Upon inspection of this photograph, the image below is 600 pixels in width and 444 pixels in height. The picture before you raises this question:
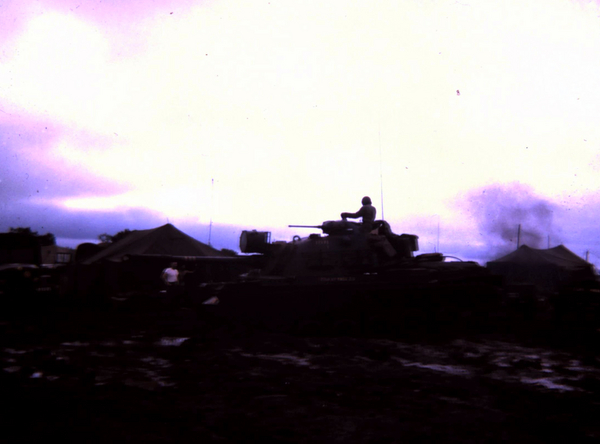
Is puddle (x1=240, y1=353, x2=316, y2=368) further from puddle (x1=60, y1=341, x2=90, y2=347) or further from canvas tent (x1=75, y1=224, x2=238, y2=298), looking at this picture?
canvas tent (x1=75, y1=224, x2=238, y2=298)

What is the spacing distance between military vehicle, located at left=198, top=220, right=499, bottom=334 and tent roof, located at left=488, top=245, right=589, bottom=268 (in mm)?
15969

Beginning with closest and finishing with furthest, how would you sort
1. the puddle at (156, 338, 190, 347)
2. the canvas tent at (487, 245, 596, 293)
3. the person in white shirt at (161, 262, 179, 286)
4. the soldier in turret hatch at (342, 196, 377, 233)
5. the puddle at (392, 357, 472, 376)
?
the puddle at (392, 357, 472, 376) → the puddle at (156, 338, 190, 347) → the soldier in turret hatch at (342, 196, 377, 233) → the person in white shirt at (161, 262, 179, 286) → the canvas tent at (487, 245, 596, 293)

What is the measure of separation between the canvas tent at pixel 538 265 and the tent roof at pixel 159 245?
582 inches

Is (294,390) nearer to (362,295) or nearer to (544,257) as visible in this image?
(362,295)

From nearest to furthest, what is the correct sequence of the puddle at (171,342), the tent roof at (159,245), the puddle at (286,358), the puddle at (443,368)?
the puddle at (443,368), the puddle at (286,358), the puddle at (171,342), the tent roof at (159,245)

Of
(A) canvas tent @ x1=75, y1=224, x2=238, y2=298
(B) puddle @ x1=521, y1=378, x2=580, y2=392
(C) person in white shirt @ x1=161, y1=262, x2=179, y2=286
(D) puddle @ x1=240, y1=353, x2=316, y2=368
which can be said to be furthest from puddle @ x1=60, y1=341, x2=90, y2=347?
(A) canvas tent @ x1=75, y1=224, x2=238, y2=298

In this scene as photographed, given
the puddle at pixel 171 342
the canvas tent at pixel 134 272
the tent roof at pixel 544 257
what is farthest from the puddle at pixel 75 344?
the tent roof at pixel 544 257

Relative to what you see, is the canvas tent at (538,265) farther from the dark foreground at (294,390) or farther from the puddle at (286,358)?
the puddle at (286,358)

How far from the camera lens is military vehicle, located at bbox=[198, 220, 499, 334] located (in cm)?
1064

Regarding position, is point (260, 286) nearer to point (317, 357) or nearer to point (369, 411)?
point (317, 357)

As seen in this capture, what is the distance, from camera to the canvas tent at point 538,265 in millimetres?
24266

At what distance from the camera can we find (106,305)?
17.9 meters

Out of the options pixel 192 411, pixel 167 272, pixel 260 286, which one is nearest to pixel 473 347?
pixel 260 286

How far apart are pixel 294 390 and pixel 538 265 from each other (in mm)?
22461
